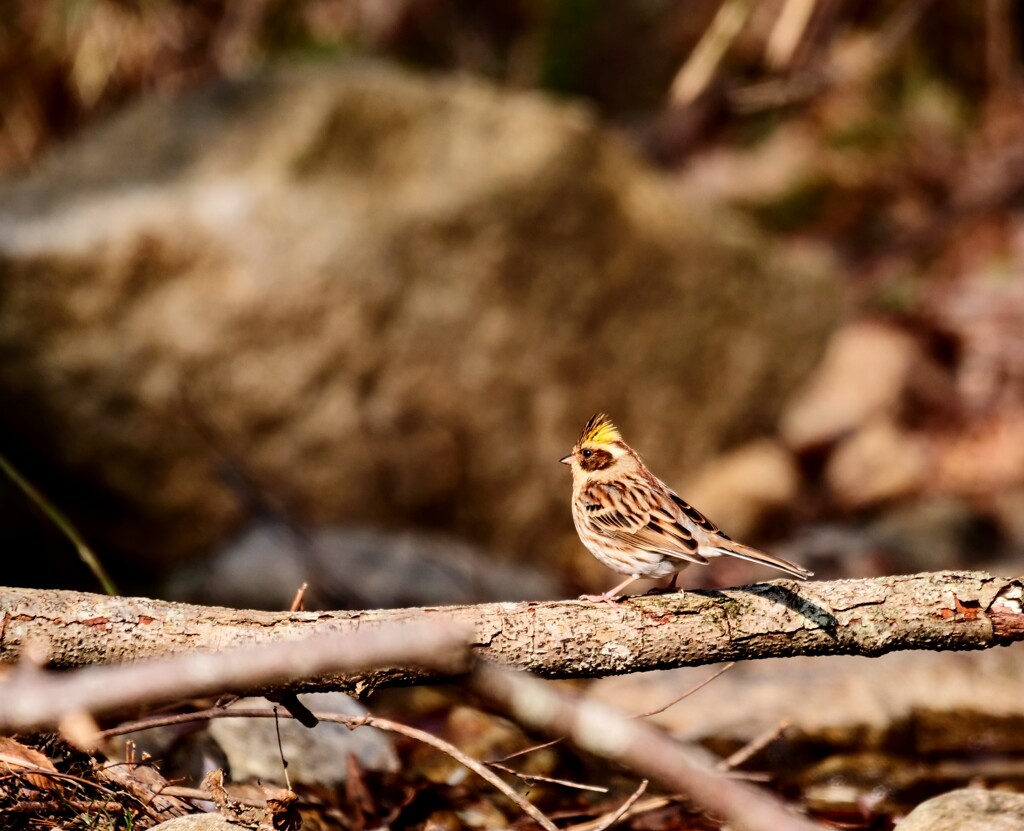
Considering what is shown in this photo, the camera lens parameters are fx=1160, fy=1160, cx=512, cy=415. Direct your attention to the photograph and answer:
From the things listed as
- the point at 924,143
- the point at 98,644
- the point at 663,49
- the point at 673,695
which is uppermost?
the point at 663,49

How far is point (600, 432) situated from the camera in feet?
12.8

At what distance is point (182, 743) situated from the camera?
3865 mm

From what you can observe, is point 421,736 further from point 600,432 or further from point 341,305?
point 341,305

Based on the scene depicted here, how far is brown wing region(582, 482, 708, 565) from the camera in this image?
3441mm

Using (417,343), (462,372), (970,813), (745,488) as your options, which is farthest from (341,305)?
(970,813)

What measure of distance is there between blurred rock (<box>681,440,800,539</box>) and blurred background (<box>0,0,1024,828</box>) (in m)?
0.03

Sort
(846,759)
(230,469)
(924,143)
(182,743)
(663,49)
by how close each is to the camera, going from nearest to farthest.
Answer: (182,743)
(846,759)
(230,469)
(924,143)
(663,49)

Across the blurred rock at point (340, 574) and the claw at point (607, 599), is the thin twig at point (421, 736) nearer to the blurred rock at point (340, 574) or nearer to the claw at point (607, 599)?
the claw at point (607, 599)

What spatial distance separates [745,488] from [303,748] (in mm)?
6040

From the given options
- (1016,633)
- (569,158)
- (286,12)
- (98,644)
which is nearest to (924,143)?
(569,158)

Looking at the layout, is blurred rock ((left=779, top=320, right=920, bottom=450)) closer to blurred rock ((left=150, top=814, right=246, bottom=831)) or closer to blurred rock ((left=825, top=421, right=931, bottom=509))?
blurred rock ((left=825, top=421, right=931, bottom=509))

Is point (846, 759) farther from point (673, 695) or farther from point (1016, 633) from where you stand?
point (1016, 633)

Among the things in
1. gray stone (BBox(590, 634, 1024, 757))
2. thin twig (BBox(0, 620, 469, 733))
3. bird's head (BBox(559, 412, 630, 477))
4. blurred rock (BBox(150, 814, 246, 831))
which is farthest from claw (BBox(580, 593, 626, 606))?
gray stone (BBox(590, 634, 1024, 757))

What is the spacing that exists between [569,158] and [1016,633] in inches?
229
